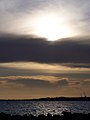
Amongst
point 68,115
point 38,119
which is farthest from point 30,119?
point 68,115

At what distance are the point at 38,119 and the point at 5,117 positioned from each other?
14.5 feet

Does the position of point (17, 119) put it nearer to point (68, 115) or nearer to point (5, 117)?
point (5, 117)

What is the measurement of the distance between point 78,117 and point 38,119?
534 centimetres

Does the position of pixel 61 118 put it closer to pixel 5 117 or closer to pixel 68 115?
pixel 68 115

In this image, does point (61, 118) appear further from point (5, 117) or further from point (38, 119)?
point (5, 117)

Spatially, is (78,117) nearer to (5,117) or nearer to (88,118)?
(88,118)

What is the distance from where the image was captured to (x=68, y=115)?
179 feet

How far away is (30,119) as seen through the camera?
5178cm

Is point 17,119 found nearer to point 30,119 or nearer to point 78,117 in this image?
point 30,119

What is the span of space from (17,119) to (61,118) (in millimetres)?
5944

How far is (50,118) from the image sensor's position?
52.2 metres

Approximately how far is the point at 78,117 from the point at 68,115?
2.42m

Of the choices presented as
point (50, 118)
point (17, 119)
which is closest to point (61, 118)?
point (50, 118)

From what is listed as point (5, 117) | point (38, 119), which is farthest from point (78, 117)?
point (5, 117)
